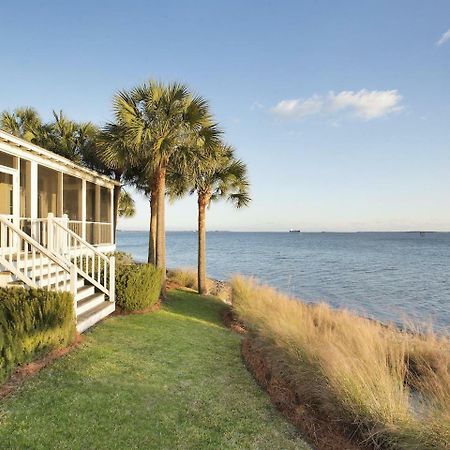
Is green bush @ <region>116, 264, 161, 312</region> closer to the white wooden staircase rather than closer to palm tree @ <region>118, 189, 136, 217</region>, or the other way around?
the white wooden staircase

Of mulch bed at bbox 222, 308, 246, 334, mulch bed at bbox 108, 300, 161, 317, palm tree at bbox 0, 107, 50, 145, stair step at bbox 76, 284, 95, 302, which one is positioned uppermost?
palm tree at bbox 0, 107, 50, 145

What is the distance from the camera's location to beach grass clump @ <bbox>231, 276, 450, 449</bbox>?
369 cm

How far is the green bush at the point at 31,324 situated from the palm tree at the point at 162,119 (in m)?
6.05

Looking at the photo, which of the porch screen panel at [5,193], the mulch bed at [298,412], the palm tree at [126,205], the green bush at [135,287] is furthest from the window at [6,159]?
the palm tree at [126,205]

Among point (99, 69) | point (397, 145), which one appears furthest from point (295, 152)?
point (99, 69)

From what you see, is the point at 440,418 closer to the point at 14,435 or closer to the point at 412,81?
the point at 14,435

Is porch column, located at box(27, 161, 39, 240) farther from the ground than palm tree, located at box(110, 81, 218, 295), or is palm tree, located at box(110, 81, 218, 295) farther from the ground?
palm tree, located at box(110, 81, 218, 295)

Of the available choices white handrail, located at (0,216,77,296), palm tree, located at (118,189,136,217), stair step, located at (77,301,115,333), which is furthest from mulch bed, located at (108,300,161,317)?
palm tree, located at (118,189,136,217)

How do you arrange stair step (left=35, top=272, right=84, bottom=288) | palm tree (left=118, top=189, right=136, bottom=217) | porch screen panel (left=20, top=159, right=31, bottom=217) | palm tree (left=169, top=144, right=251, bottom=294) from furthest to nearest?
palm tree (left=118, top=189, right=136, bottom=217)
palm tree (left=169, top=144, right=251, bottom=294)
porch screen panel (left=20, top=159, right=31, bottom=217)
stair step (left=35, top=272, right=84, bottom=288)

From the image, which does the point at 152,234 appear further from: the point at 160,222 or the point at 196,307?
the point at 196,307

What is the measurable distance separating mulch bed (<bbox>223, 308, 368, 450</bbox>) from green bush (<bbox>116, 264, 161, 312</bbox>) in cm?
414

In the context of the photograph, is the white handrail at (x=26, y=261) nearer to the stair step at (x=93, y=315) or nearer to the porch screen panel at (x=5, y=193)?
the stair step at (x=93, y=315)

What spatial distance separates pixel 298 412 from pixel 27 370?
155 inches

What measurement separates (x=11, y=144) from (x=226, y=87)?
910 centimetres
